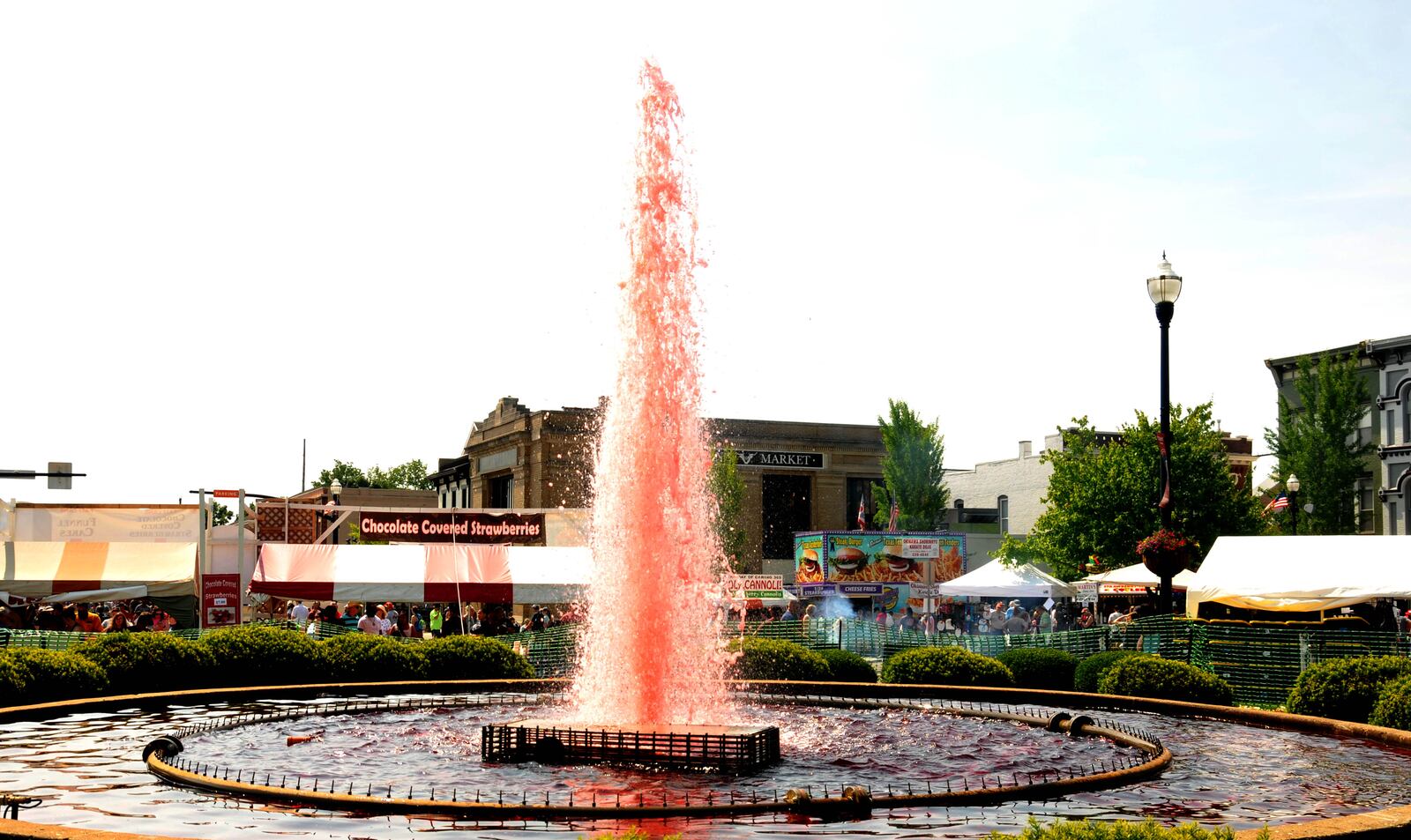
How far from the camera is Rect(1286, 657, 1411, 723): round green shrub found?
53.8 feet

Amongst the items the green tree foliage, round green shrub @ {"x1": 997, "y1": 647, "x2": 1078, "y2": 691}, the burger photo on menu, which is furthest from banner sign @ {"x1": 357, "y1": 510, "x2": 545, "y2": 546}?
the green tree foliage

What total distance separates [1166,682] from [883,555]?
97.0 ft

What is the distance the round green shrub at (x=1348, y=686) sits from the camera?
646 inches

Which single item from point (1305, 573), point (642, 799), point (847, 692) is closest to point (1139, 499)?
point (1305, 573)

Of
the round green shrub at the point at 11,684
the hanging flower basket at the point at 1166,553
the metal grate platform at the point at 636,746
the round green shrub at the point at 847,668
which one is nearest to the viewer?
the metal grate platform at the point at 636,746

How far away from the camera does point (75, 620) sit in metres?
31.9

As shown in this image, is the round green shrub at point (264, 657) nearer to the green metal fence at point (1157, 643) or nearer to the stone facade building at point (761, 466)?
the green metal fence at point (1157, 643)

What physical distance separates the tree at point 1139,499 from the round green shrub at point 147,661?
36.5 meters

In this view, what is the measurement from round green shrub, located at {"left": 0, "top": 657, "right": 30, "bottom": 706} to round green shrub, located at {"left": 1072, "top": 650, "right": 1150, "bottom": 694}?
15256mm

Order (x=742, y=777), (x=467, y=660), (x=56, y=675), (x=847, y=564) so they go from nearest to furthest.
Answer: (x=742, y=777) → (x=56, y=675) → (x=467, y=660) → (x=847, y=564)

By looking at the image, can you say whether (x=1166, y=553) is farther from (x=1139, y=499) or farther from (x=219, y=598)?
(x=1139, y=499)

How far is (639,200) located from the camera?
57.3ft

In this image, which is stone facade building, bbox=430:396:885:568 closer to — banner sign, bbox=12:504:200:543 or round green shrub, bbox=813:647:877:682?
banner sign, bbox=12:504:200:543

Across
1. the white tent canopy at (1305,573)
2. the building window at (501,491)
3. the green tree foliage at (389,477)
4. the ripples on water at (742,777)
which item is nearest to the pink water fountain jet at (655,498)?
the ripples on water at (742,777)
